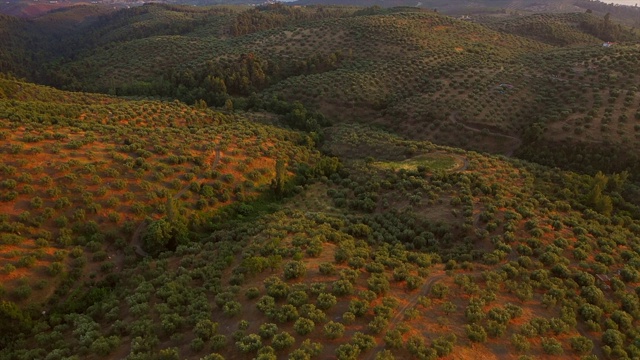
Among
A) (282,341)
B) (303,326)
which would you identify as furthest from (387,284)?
(282,341)

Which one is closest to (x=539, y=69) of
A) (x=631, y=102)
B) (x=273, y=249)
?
(x=631, y=102)

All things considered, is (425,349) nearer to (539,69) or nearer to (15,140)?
(15,140)

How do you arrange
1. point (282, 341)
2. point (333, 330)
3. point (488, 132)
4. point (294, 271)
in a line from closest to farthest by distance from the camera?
point (282, 341) < point (333, 330) < point (294, 271) < point (488, 132)

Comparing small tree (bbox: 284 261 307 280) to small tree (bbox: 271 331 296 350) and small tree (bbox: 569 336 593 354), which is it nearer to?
small tree (bbox: 271 331 296 350)

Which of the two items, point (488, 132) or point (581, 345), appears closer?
point (581, 345)

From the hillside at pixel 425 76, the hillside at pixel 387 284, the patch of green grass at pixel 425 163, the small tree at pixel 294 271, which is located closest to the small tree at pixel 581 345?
the hillside at pixel 387 284

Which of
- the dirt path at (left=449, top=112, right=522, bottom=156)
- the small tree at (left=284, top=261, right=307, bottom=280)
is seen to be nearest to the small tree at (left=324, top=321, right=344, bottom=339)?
the small tree at (left=284, top=261, right=307, bottom=280)

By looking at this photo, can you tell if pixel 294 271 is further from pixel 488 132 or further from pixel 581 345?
pixel 488 132

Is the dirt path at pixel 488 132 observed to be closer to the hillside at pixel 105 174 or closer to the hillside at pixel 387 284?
the hillside at pixel 387 284
